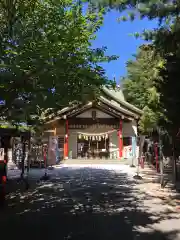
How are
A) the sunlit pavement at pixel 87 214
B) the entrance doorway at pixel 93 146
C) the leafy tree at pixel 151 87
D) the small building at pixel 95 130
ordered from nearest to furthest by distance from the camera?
the sunlit pavement at pixel 87 214, the leafy tree at pixel 151 87, the small building at pixel 95 130, the entrance doorway at pixel 93 146

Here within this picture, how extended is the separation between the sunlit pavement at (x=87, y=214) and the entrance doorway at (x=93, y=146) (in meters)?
18.8

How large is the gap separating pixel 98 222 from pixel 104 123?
24565mm

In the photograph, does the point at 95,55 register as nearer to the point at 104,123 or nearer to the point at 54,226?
the point at 54,226

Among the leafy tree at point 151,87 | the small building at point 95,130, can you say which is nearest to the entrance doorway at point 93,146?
the small building at point 95,130

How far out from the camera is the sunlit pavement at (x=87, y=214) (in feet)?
23.0

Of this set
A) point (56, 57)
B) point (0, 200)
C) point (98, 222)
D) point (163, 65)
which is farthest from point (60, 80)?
point (163, 65)

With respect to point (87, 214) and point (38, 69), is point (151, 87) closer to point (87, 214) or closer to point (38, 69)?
point (87, 214)

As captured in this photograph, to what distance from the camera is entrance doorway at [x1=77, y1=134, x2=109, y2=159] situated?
→ 1279 inches

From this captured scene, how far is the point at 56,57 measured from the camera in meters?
5.70

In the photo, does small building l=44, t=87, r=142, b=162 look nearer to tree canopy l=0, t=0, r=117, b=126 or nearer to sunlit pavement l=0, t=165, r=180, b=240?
sunlit pavement l=0, t=165, r=180, b=240

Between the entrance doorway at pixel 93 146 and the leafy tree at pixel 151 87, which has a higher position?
the leafy tree at pixel 151 87

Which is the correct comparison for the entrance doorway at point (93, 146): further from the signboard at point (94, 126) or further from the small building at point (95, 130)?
the signboard at point (94, 126)


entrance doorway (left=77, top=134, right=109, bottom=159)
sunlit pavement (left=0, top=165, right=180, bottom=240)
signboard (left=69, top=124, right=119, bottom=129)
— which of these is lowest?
sunlit pavement (left=0, top=165, right=180, bottom=240)

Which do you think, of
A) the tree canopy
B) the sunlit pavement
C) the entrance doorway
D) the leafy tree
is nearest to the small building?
the entrance doorway
